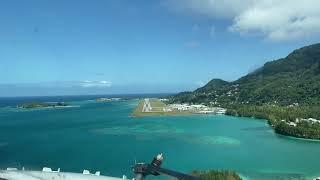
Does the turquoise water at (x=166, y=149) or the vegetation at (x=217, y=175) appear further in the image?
the turquoise water at (x=166, y=149)

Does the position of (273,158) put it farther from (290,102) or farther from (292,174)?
(290,102)

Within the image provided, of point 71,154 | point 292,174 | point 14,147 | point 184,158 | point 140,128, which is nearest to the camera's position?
point 292,174

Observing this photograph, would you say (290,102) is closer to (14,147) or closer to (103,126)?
(103,126)

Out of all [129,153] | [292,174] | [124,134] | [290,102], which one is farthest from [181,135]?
[290,102]

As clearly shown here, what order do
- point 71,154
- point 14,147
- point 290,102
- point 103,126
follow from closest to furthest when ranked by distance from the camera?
point 71,154 → point 14,147 → point 103,126 → point 290,102

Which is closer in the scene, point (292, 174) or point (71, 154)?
point (292, 174)

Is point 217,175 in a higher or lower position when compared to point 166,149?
higher

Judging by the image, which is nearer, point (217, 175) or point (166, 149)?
point (217, 175)

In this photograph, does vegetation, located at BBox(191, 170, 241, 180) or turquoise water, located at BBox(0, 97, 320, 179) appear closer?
vegetation, located at BBox(191, 170, 241, 180)
